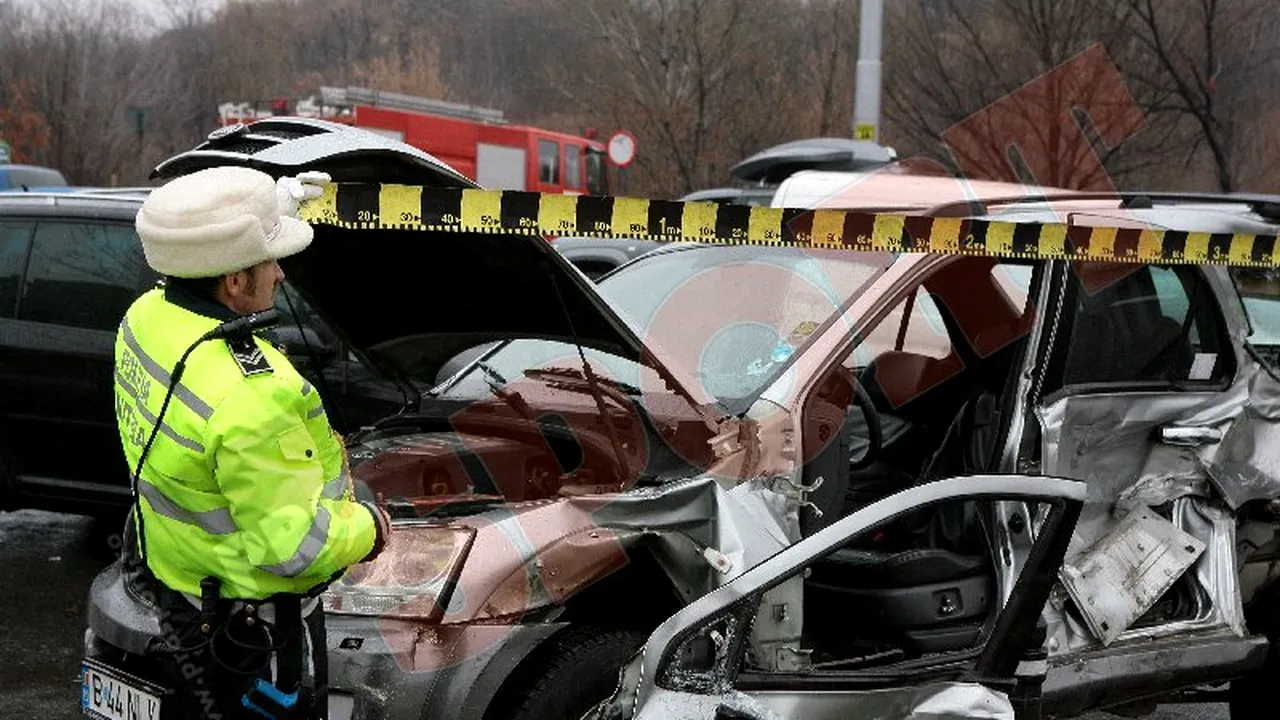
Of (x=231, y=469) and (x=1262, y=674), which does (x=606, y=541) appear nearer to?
(x=231, y=469)

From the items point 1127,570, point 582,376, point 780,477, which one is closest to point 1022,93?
point 1127,570

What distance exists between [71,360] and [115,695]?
3585 mm

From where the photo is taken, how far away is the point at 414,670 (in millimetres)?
3168

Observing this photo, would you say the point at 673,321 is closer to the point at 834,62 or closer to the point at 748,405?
the point at 748,405

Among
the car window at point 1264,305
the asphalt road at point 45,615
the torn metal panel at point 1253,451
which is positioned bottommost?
the asphalt road at point 45,615

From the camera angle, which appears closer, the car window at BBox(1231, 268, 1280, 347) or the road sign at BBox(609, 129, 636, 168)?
the car window at BBox(1231, 268, 1280, 347)

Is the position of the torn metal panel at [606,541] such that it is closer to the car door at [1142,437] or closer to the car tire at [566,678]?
the car tire at [566,678]

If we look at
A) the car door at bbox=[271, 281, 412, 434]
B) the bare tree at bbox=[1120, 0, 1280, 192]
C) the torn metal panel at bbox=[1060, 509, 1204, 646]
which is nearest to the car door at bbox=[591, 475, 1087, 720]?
the torn metal panel at bbox=[1060, 509, 1204, 646]

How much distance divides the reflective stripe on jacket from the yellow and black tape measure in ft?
2.82

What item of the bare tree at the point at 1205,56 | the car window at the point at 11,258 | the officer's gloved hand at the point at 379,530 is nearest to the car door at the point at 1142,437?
the officer's gloved hand at the point at 379,530

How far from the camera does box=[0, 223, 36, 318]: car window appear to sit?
6.36 meters

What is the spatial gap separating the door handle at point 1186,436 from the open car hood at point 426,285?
1632 millimetres

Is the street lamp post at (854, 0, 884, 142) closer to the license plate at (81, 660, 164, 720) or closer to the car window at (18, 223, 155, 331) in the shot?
the car window at (18, 223, 155, 331)

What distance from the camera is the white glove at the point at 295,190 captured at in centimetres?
283
